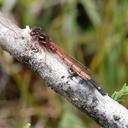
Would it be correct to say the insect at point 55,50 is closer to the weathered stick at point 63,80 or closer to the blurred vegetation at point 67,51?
the weathered stick at point 63,80

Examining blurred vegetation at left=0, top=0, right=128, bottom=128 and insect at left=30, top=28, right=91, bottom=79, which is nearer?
insect at left=30, top=28, right=91, bottom=79

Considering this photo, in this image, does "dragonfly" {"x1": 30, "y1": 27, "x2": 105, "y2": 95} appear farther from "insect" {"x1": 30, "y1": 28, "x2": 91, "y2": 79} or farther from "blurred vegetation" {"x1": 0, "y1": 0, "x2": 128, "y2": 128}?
"blurred vegetation" {"x1": 0, "y1": 0, "x2": 128, "y2": 128}

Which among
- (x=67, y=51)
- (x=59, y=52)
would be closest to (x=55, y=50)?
(x=59, y=52)

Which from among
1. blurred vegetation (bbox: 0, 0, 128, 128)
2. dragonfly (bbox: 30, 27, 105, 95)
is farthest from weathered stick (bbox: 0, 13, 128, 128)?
blurred vegetation (bbox: 0, 0, 128, 128)

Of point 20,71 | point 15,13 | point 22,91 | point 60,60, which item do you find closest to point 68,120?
point 22,91

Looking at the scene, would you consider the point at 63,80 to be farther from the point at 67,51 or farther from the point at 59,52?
the point at 67,51

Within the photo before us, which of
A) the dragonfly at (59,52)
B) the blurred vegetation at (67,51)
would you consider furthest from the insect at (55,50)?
the blurred vegetation at (67,51)

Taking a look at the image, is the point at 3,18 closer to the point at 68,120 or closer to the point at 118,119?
the point at 118,119
